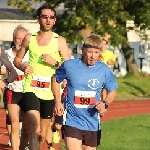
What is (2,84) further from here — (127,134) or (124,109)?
(124,109)

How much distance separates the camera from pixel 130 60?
40.9m

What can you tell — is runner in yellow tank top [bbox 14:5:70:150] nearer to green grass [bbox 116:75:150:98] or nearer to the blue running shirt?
the blue running shirt

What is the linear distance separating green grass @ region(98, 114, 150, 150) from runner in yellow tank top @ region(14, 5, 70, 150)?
2.79 meters

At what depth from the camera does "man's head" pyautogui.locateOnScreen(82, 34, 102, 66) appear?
790 centimetres

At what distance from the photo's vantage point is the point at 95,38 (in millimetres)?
8016

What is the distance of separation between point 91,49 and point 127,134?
776cm

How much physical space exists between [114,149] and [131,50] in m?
28.9

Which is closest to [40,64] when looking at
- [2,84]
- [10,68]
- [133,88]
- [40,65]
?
[40,65]

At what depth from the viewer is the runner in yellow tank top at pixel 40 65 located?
967 centimetres

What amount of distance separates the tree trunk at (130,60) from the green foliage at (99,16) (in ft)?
12.8

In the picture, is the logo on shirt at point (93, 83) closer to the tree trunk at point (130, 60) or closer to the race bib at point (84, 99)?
the race bib at point (84, 99)

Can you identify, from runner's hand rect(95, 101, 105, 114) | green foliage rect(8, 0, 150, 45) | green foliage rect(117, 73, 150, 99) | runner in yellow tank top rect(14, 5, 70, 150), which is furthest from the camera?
green foliage rect(8, 0, 150, 45)

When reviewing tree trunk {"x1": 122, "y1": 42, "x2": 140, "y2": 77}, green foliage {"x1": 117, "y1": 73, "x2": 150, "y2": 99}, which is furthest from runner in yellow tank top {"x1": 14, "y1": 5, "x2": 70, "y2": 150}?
tree trunk {"x1": 122, "y1": 42, "x2": 140, "y2": 77}

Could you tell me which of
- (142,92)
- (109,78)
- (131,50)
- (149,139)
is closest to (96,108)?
(109,78)
